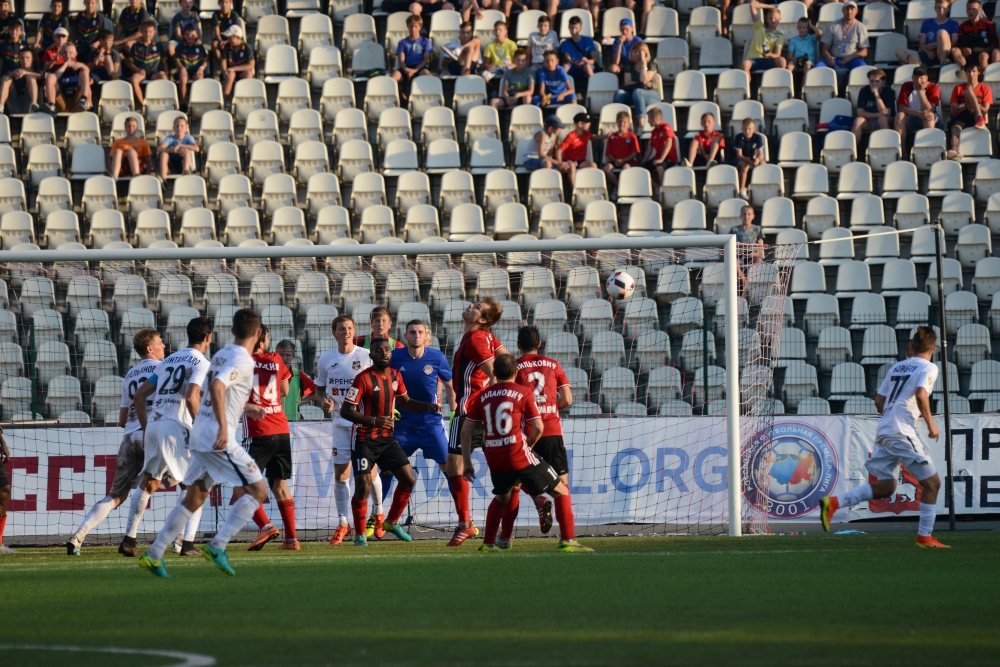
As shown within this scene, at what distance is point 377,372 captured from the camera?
11.4 m

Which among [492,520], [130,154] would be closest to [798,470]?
[492,520]

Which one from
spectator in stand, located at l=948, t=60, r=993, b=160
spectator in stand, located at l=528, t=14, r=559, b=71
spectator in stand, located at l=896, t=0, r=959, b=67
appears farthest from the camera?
spectator in stand, located at l=528, t=14, r=559, b=71

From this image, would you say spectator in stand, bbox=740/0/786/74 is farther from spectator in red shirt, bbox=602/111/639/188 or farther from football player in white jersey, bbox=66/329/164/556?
football player in white jersey, bbox=66/329/164/556

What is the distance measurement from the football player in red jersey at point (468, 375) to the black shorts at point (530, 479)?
1425 mm

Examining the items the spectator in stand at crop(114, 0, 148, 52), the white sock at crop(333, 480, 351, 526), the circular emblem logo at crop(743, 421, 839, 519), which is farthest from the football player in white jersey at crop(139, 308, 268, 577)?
the spectator in stand at crop(114, 0, 148, 52)

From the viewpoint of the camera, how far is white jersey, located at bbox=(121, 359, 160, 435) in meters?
10.8

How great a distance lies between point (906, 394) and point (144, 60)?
15314mm

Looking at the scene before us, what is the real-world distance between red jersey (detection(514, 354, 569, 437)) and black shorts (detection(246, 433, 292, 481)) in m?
2.49

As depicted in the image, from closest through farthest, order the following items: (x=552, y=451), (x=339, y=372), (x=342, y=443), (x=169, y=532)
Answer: (x=169, y=532) → (x=552, y=451) → (x=342, y=443) → (x=339, y=372)

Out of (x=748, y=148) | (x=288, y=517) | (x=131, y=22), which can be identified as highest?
(x=131, y=22)

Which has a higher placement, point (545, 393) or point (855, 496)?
point (545, 393)

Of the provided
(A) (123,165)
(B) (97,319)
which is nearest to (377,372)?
(B) (97,319)

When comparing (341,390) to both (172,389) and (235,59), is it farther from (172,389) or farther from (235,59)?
(235,59)

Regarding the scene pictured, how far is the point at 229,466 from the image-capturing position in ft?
27.8
